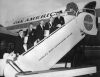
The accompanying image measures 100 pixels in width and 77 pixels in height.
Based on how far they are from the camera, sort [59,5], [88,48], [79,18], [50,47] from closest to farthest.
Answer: [50,47], [79,18], [88,48], [59,5]

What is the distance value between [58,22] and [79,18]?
2.50 feet

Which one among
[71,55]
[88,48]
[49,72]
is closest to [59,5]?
[88,48]

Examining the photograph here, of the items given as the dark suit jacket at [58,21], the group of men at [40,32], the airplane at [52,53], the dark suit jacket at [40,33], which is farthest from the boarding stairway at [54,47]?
the dark suit jacket at [40,33]

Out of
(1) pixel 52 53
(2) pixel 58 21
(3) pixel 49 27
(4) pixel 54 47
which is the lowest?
(1) pixel 52 53

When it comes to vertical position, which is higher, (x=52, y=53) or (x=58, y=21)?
(x=58, y=21)

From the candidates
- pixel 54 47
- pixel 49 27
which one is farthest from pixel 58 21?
pixel 54 47

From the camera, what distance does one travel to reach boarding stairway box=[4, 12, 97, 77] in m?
4.75

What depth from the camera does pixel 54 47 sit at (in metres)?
5.20

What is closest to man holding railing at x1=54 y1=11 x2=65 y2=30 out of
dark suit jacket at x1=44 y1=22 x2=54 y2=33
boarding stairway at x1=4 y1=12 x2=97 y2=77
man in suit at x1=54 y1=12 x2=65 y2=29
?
man in suit at x1=54 y1=12 x2=65 y2=29

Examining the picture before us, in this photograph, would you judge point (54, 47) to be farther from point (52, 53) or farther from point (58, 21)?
point (58, 21)

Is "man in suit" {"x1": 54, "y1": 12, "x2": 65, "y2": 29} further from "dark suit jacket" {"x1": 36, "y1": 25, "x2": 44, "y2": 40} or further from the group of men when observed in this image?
"dark suit jacket" {"x1": 36, "y1": 25, "x2": 44, "y2": 40}

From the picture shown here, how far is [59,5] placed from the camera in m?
10.8

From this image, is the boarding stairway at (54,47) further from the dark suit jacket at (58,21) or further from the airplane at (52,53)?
the dark suit jacket at (58,21)

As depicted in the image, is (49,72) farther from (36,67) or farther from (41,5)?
(41,5)
